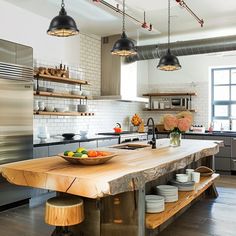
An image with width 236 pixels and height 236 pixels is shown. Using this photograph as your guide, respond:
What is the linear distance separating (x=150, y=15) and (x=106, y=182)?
4.48m

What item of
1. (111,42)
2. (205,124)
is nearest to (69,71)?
(111,42)

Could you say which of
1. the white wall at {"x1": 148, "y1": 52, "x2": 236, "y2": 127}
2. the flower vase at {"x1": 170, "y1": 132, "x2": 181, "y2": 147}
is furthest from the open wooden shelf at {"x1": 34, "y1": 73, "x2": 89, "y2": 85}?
the white wall at {"x1": 148, "y1": 52, "x2": 236, "y2": 127}

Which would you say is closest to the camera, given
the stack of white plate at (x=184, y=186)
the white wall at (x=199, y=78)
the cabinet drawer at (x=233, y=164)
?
the stack of white plate at (x=184, y=186)

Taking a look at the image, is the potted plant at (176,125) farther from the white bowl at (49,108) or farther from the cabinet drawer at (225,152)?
the cabinet drawer at (225,152)

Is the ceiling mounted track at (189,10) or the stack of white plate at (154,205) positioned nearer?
the stack of white plate at (154,205)

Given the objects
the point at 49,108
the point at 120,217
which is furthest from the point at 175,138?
the point at 49,108

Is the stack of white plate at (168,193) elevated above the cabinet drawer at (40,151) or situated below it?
below

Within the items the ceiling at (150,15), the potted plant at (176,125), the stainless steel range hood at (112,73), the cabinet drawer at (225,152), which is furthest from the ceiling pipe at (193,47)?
the potted plant at (176,125)

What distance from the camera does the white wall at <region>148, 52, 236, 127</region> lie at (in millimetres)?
8594

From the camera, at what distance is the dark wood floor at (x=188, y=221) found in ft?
12.2

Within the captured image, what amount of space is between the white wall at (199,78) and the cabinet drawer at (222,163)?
53.1 inches

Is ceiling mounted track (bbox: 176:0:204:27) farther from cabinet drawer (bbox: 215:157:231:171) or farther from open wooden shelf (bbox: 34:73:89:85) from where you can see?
cabinet drawer (bbox: 215:157:231:171)

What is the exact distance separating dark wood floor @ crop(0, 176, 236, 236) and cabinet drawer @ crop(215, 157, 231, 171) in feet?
8.51

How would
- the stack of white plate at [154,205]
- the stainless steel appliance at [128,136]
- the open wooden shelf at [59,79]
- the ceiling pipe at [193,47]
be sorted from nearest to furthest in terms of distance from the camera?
the stack of white plate at [154,205] < the open wooden shelf at [59,79] < the ceiling pipe at [193,47] < the stainless steel appliance at [128,136]
